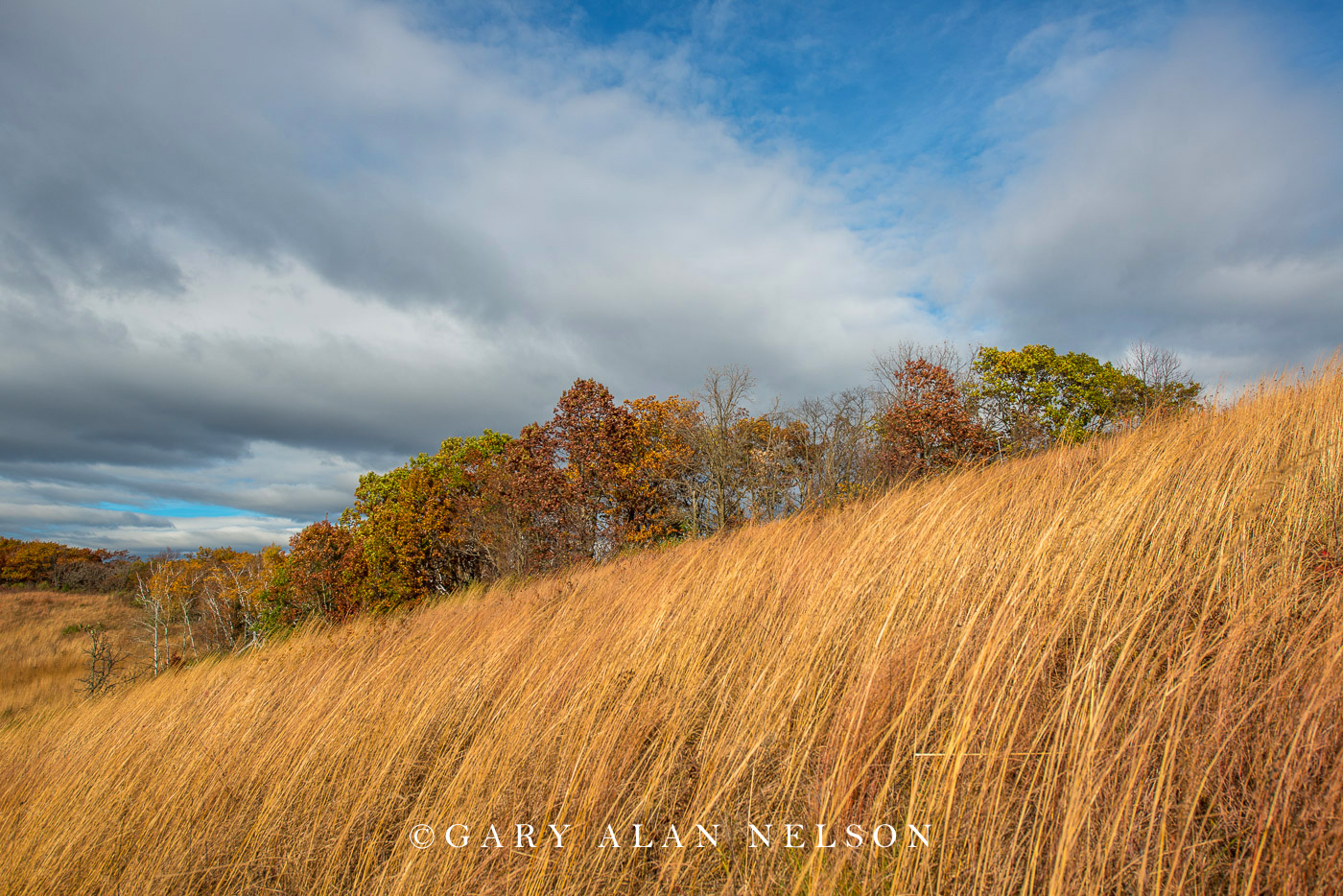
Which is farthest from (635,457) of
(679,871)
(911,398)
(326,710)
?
(679,871)

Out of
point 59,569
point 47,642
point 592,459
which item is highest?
point 592,459

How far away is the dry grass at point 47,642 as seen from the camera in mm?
15203

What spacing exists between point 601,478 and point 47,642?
23.7 meters

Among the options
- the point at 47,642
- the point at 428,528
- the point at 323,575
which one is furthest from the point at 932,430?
the point at 47,642

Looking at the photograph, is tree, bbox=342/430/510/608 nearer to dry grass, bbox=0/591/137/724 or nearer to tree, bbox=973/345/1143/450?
dry grass, bbox=0/591/137/724

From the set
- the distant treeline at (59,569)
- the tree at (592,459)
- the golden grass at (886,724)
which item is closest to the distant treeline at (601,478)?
the tree at (592,459)

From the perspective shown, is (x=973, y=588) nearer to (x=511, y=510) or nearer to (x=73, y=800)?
(x=73, y=800)

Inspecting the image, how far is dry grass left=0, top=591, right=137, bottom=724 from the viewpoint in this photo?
49.9ft

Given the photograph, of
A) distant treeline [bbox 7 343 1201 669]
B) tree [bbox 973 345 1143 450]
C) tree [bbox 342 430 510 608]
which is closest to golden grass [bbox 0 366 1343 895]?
distant treeline [bbox 7 343 1201 669]

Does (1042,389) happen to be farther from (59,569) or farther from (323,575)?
(59,569)

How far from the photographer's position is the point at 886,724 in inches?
83.6

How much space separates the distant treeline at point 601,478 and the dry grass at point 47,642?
8.21 feet

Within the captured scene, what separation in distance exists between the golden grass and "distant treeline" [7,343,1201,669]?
7494 millimetres

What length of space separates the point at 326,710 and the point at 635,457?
12.3 meters
